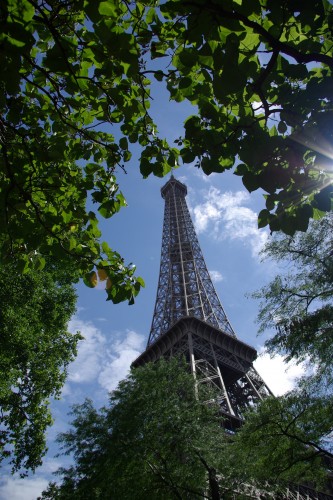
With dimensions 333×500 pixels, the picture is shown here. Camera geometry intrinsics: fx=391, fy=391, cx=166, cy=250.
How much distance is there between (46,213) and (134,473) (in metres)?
13.5

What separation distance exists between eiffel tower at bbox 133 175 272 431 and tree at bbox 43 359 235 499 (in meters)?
11.9

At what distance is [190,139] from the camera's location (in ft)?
14.2

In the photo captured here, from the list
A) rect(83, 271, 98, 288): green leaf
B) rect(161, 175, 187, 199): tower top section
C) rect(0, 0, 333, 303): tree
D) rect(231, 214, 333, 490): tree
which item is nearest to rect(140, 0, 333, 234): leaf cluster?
rect(0, 0, 333, 303): tree

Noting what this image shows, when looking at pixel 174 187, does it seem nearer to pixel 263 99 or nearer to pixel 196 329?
pixel 196 329

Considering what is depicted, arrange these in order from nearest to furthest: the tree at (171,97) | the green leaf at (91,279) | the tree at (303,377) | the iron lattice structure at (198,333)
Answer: the tree at (171,97) → the green leaf at (91,279) → the tree at (303,377) → the iron lattice structure at (198,333)

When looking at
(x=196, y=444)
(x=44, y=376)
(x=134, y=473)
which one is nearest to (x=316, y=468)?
(x=196, y=444)

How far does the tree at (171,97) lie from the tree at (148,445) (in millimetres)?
12392

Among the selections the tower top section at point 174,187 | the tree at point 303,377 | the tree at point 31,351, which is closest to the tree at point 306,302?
the tree at point 303,377

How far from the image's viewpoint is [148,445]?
15438mm

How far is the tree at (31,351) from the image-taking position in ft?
42.8

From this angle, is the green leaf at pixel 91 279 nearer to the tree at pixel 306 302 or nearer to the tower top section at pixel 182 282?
the tree at pixel 306 302

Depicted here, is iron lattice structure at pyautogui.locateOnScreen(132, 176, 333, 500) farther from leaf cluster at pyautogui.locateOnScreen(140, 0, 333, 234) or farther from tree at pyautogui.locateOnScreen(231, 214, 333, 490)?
leaf cluster at pyautogui.locateOnScreen(140, 0, 333, 234)

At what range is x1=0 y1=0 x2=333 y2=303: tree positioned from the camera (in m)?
3.36

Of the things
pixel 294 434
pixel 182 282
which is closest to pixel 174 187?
pixel 182 282
